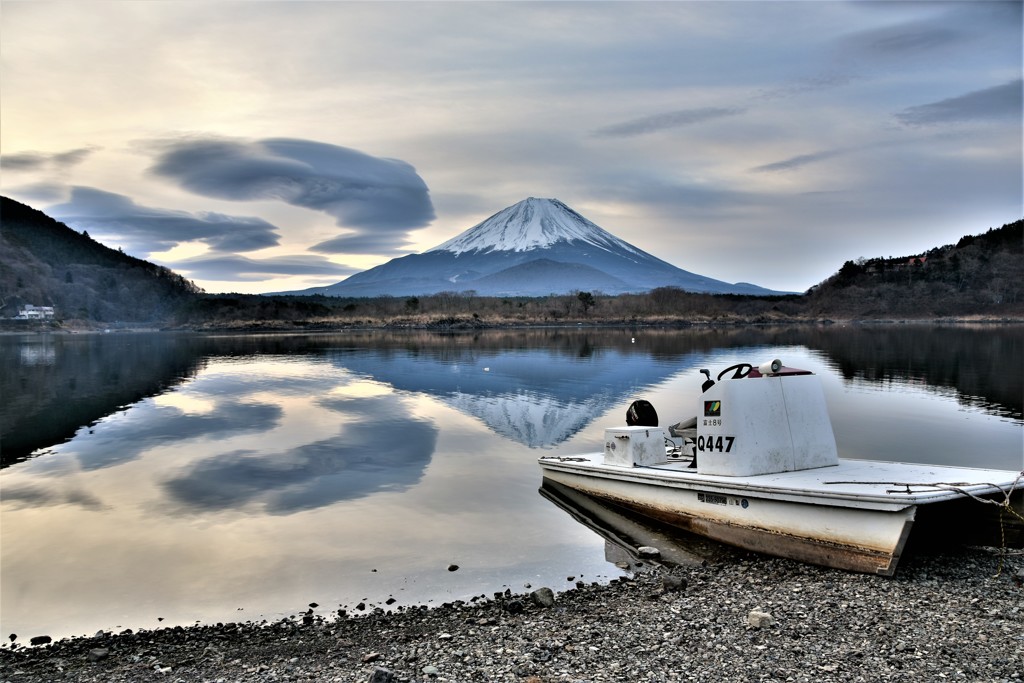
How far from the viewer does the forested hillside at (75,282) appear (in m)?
145

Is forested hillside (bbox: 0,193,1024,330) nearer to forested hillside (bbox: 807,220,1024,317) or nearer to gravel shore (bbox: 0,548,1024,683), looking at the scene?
forested hillside (bbox: 807,220,1024,317)

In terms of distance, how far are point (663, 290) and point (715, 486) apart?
136 m

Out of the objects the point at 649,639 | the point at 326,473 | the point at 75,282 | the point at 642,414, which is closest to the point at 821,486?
the point at 649,639

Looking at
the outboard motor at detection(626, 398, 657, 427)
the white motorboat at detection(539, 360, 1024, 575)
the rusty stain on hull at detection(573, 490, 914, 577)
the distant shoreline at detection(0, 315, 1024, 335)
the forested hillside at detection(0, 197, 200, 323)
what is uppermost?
the forested hillside at detection(0, 197, 200, 323)

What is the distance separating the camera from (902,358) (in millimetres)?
47594

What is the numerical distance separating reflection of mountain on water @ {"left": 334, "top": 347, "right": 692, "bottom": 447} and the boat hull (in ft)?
28.2

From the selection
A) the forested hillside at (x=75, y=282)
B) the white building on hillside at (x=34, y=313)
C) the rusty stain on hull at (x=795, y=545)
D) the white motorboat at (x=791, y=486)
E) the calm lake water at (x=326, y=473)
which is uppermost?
the forested hillside at (x=75, y=282)

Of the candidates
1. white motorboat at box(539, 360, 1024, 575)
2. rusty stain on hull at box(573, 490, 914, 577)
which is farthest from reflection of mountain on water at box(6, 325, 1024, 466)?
rusty stain on hull at box(573, 490, 914, 577)

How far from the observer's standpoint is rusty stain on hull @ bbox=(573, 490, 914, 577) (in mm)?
8469

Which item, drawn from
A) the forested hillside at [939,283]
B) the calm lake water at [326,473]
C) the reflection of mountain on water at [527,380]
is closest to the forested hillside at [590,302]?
the forested hillside at [939,283]

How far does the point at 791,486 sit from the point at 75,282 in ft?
615

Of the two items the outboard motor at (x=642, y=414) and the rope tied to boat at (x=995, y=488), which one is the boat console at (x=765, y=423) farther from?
the outboard motor at (x=642, y=414)

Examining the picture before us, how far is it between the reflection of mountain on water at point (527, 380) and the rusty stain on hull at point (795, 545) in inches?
355

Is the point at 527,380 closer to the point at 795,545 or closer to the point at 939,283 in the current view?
the point at 795,545
